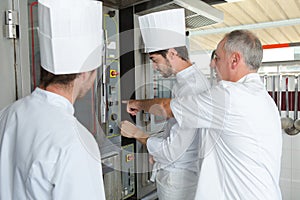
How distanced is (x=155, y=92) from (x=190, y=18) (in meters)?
0.54

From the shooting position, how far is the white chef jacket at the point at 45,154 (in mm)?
781

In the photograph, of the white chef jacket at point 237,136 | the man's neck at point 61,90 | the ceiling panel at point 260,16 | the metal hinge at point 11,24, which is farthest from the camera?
the ceiling panel at point 260,16

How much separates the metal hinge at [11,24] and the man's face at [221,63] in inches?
35.4

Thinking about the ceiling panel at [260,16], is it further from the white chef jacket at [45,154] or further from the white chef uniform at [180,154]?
the white chef jacket at [45,154]

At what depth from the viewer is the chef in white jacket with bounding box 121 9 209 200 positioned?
4.57 ft

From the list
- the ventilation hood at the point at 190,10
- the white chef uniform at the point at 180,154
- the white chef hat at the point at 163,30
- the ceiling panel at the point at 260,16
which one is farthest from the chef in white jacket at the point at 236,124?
the ceiling panel at the point at 260,16

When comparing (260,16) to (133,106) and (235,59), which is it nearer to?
(235,59)

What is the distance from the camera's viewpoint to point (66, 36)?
908 millimetres

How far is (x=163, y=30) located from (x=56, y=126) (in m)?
0.80

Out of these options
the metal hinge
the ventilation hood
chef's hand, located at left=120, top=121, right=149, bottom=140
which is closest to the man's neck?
the metal hinge

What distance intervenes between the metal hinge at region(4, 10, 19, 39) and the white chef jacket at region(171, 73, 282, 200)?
0.73 meters

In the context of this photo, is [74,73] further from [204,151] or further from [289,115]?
[289,115]

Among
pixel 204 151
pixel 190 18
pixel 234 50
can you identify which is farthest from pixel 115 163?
pixel 190 18

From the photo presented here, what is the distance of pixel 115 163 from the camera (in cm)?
156
